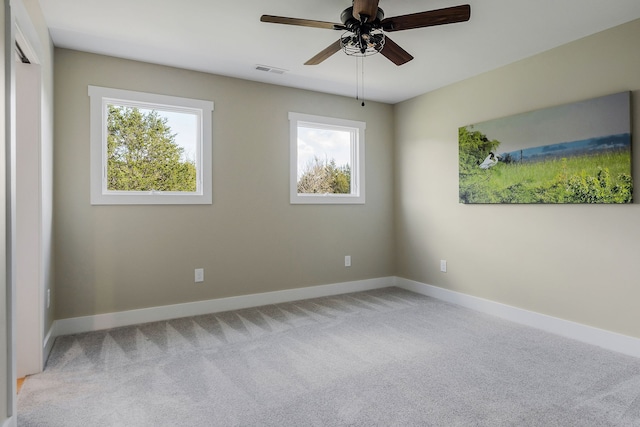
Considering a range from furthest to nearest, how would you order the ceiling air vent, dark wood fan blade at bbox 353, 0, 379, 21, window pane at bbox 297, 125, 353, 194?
window pane at bbox 297, 125, 353, 194
the ceiling air vent
dark wood fan blade at bbox 353, 0, 379, 21

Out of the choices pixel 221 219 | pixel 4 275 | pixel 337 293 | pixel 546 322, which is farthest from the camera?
pixel 337 293

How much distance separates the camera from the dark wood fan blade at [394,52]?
102 inches

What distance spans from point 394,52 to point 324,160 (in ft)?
6.60

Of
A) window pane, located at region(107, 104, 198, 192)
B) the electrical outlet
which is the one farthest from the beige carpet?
window pane, located at region(107, 104, 198, 192)

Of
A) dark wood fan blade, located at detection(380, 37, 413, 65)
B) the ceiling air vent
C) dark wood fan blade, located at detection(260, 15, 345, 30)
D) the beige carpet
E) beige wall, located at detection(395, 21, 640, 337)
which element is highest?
the ceiling air vent

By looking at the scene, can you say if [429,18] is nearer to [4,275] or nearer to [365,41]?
[365,41]

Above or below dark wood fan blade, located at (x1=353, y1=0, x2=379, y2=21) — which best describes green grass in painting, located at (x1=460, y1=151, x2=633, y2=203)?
below

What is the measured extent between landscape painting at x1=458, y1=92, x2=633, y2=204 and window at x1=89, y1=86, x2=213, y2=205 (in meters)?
2.78

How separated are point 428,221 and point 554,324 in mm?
1718

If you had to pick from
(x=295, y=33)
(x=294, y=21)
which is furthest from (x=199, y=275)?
(x=294, y=21)

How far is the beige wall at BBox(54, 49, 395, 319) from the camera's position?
3191 millimetres

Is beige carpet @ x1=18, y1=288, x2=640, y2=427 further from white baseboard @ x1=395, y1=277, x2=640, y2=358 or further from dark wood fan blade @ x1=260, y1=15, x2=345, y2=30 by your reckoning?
dark wood fan blade @ x1=260, y1=15, x2=345, y2=30

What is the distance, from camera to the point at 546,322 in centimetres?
325

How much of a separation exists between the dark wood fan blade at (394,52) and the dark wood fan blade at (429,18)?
212mm
